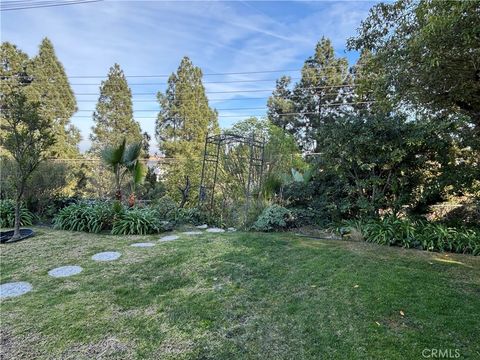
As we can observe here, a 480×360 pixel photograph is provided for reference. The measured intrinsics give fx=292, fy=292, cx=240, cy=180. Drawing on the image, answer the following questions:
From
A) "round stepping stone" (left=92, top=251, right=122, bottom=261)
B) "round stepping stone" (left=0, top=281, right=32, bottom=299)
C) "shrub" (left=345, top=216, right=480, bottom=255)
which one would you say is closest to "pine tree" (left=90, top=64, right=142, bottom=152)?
"round stepping stone" (left=92, top=251, right=122, bottom=261)

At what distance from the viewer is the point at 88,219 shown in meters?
5.85

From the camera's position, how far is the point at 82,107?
1756cm

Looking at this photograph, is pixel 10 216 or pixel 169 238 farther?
pixel 10 216

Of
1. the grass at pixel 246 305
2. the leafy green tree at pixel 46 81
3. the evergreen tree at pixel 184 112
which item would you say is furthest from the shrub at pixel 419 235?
the leafy green tree at pixel 46 81

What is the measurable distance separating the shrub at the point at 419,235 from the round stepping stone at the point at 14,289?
15.2ft

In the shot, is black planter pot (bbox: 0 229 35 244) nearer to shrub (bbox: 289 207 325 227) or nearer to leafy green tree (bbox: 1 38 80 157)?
shrub (bbox: 289 207 325 227)

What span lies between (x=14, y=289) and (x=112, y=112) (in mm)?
14692

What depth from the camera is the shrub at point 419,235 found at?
13.7 feet

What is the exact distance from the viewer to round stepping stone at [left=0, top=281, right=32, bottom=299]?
9.55 feet

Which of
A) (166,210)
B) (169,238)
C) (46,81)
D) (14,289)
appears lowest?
(14,289)

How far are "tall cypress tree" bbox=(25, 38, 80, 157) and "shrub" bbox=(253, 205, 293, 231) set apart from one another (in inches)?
524

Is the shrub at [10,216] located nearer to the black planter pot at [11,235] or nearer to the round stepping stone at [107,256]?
the black planter pot at [11,235]

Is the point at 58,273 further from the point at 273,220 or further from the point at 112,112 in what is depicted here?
the point at 112,112

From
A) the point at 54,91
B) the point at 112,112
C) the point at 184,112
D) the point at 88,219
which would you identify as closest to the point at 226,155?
the point at 88,219
